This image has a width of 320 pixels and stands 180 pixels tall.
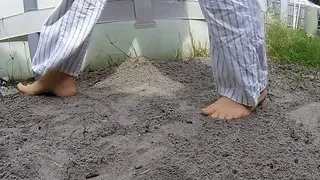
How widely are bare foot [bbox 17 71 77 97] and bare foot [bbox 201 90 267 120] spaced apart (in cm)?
60

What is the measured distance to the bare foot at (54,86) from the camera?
237cm

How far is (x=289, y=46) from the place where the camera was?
2.94 m

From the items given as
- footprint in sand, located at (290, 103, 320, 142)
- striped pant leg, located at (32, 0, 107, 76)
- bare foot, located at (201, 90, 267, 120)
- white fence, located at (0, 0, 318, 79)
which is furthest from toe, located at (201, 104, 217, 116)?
white fence, located at (0, 0, 318, 79)

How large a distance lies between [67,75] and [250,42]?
2.57 ft

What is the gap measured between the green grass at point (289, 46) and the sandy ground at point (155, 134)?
247 mm

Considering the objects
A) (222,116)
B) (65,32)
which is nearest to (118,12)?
(65,32)

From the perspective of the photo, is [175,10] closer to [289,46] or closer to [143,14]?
[143,14]

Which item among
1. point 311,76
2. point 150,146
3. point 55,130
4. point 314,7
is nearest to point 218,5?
point 150,146

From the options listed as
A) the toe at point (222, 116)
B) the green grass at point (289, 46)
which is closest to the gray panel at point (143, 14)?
the green grass at point (289, 46)

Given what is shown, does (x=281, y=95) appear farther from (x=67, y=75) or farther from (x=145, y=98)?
(x=67, y=75)

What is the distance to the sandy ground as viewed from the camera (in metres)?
1.67

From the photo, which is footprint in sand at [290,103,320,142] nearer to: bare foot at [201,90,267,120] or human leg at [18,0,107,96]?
bare foot at [201,90,267,120]

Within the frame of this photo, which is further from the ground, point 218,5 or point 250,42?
point 218,5

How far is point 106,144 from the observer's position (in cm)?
187
